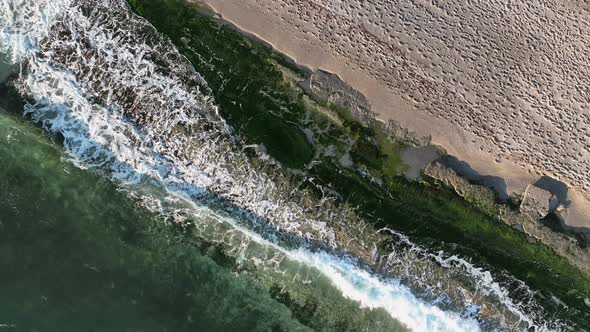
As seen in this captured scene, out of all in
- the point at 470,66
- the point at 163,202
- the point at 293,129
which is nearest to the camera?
the point at 163,202

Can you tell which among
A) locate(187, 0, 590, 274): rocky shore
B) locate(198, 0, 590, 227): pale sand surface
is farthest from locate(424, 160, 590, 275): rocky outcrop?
locate(198, 0, 590, 227): pale sand surface

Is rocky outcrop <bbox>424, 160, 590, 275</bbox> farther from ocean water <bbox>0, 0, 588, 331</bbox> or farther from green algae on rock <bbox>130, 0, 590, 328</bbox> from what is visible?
ocean water <bbox>0, 0, 588, 331</bbox>

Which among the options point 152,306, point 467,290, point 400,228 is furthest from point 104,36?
point 467,290

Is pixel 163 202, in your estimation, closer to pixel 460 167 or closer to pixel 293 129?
pixel 293 129

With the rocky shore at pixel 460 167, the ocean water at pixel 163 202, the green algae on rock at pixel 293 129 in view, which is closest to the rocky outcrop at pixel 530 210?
the rocky shore at pixel 460 167

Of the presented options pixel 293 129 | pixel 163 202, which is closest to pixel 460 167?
pixel 293 129

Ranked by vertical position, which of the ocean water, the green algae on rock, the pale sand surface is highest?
the pale sand surface

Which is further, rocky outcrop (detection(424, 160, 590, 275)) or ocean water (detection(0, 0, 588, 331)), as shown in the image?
rocky outcrop (detection(424, 160, 590, 275))

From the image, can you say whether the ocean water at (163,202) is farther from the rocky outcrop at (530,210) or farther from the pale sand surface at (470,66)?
the pale sand surface at (470,66)
